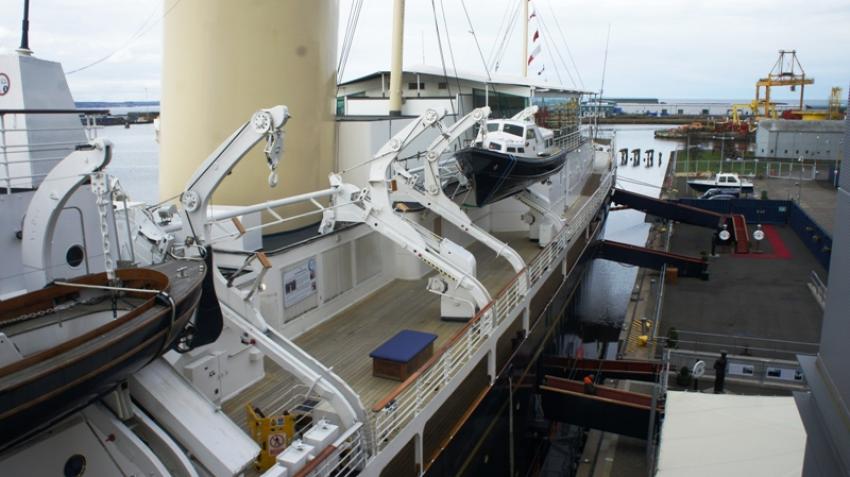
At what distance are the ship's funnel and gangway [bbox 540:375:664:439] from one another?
22.8 feet

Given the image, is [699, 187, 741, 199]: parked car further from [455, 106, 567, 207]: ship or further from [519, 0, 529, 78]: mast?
[455, 106, 567, 207]: ship

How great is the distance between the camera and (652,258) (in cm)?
2220

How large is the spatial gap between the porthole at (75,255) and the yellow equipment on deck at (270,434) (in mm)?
2465

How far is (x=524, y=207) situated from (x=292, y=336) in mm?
11485

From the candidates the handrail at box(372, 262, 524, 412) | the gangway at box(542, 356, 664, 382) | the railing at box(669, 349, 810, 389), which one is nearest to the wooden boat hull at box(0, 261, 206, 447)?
the handrail at box(372, 262, 524, 412)

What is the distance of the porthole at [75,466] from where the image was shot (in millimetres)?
5195

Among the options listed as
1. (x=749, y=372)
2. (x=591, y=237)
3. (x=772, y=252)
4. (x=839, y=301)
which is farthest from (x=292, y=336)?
(x=772, y=252)

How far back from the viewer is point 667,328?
55.9 feet

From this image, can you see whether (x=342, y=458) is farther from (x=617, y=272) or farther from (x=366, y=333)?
(x=617, y=272)

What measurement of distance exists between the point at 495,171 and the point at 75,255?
10.2 meters

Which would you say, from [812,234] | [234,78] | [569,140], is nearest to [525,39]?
[569,140]

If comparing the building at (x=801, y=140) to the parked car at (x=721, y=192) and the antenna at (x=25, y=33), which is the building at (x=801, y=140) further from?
the antenna at (x=25, y=33)

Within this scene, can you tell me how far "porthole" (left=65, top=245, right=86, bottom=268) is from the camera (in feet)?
21.5

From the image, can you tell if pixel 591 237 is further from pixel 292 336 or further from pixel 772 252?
pixel 292 336
